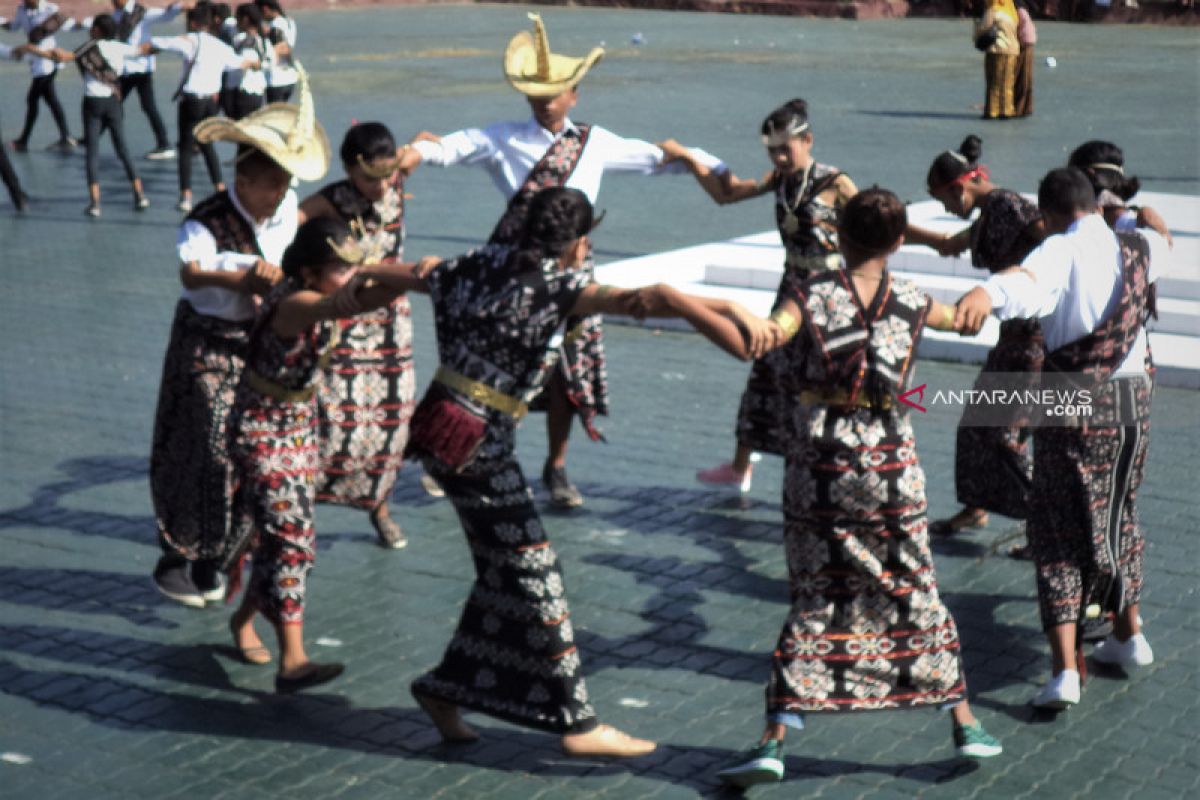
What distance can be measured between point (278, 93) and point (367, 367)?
1383cm

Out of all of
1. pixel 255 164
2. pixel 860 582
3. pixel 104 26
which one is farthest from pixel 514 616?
pixel 104 26

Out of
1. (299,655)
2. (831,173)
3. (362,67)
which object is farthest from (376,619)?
(362,67)

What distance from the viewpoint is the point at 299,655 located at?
566 centimetres

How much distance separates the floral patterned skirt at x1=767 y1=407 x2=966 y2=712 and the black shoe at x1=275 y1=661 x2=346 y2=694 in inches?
61.8

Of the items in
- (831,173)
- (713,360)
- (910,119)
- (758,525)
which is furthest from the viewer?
(910,119)

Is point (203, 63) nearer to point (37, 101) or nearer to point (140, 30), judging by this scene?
point (140, 30)

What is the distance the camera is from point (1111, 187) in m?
6.55

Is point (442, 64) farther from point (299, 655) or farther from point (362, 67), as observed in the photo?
point (299, 655)

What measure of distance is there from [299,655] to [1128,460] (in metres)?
2.78

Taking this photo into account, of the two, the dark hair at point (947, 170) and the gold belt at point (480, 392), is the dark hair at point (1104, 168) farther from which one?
the gold belt at point (480, 392)

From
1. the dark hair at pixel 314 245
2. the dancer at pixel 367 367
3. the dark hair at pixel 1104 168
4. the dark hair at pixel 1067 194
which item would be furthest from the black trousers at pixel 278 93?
the dark hair at pixel 1067 194

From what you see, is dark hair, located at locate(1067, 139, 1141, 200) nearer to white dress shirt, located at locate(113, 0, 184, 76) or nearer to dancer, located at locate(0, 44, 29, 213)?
dancer, located at locate(0, 44, 29, 213)

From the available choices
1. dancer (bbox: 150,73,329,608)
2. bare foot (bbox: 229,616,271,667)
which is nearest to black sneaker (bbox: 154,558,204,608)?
dancer (bbox: 150,73,329,608)

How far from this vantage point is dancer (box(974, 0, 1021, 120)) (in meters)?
20.8
